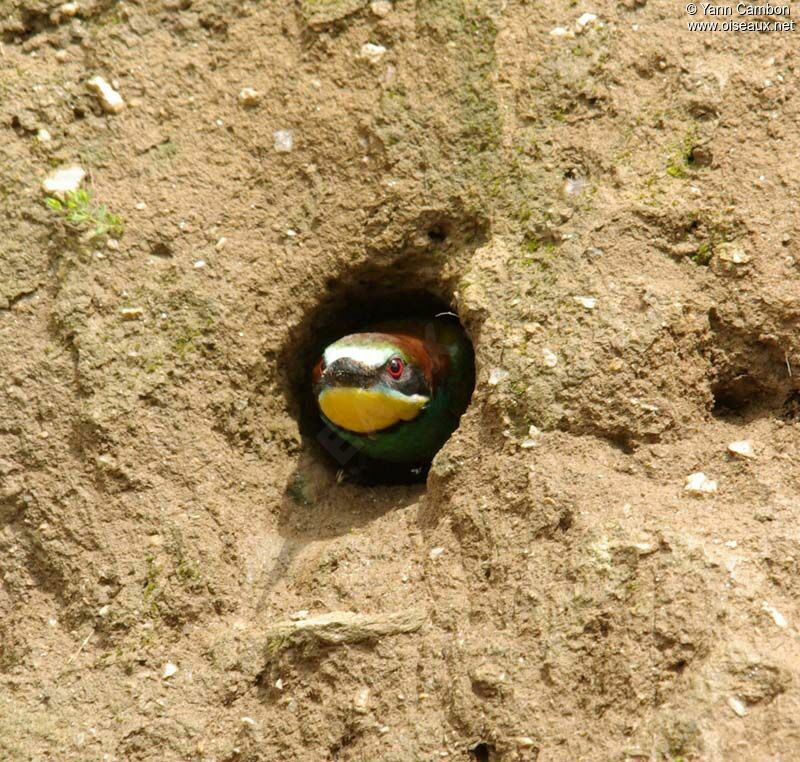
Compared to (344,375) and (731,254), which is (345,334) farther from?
(731,254)

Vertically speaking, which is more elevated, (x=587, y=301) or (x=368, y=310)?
(x=587, y=301)

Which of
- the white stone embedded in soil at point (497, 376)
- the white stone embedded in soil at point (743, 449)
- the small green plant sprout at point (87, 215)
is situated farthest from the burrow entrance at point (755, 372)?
the small green plant sprout at point (87, 215)

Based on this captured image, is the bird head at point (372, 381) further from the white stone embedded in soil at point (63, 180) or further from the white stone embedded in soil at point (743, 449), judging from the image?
the white stone embedded in soil at point (743, 449)

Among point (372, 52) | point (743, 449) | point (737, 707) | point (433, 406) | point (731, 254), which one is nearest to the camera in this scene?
point (737, 707)

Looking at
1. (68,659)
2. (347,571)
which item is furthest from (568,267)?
(68,659)

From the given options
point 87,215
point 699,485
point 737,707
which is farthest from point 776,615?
point 87,215

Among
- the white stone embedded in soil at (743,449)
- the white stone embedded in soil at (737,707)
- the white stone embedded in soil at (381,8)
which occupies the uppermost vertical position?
the white stone embedded in soil at (381,8)
